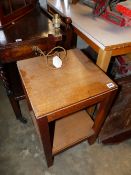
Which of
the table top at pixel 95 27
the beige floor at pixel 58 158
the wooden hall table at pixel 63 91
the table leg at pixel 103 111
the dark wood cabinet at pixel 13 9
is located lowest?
the beige floor at pixel 58 158

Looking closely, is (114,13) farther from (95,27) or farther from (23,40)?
(23,40)

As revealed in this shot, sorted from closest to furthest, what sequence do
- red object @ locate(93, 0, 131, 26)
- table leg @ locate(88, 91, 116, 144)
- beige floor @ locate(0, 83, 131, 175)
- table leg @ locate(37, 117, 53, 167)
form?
table leg @ locate(37, 117, 53, 167) → table leg @ locate(88, 91, 116, 144) → red object @ locate(93, 0, 131, 26) → beige floor @ locate(0, 83, 131, 175)

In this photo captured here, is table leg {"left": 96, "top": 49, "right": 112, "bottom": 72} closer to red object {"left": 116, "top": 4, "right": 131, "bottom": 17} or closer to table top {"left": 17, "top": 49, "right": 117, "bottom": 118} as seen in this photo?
table top {"left": 17, "top": 49, "right": 117, "bottom": 118}

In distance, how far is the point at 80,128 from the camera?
117 cm

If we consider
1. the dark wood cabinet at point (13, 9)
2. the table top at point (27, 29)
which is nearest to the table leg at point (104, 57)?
the table top at point (27, 29)

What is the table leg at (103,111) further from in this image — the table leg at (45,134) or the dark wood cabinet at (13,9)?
the dark wood cabinet at (13,9)

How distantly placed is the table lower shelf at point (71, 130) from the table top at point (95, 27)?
1.84ft

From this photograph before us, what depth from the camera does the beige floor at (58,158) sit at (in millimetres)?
1179

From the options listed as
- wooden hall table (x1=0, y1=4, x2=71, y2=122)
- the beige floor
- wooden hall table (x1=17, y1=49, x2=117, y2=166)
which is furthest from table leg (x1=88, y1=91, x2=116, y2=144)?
wooden hall table (x1=0, y1=4, x2=71, y2=122)

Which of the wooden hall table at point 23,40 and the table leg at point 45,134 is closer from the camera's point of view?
the table leg at point 45,134

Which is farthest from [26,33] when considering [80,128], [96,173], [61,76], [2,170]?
[96,173]

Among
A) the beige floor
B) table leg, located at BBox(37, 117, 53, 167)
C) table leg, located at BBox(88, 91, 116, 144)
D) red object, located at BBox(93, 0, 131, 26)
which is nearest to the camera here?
table leg, located at BBox(37, 117, 53, 167)

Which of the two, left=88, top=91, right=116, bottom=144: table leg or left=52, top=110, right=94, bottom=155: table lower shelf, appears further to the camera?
left=52, top=110, right=94, bottom=155: table lower shelf

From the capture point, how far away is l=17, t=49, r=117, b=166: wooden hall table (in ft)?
2.49
